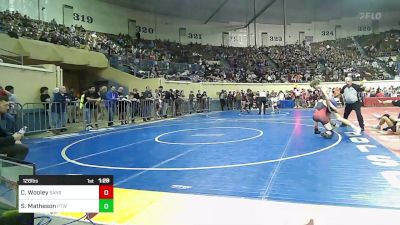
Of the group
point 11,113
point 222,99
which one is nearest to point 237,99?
point 222,99

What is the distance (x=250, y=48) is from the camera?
143 ft

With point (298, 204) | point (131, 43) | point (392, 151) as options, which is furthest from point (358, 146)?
point (131, 43)

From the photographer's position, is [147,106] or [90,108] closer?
[90,108]

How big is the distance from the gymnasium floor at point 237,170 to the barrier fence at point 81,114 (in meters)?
1.07

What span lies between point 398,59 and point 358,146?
3213 cm

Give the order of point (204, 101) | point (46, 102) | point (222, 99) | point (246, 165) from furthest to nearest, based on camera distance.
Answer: point (222, 99)
point (204, 101)
point (46, 102)
point (246, 165)

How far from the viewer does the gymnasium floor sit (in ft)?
13.5

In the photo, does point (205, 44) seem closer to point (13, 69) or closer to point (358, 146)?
point (13, 69)

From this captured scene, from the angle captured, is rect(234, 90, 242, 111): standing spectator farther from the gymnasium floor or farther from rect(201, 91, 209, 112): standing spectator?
the gymnasium floor

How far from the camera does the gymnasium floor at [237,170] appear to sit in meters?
4.11

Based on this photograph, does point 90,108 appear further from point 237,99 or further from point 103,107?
point 237,99

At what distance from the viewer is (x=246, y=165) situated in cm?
628

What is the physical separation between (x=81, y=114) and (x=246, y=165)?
964cm

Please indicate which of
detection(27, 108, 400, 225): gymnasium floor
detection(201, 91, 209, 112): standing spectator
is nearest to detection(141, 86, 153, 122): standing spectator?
detection(27, 108, 400, 225): gymnasium floor
